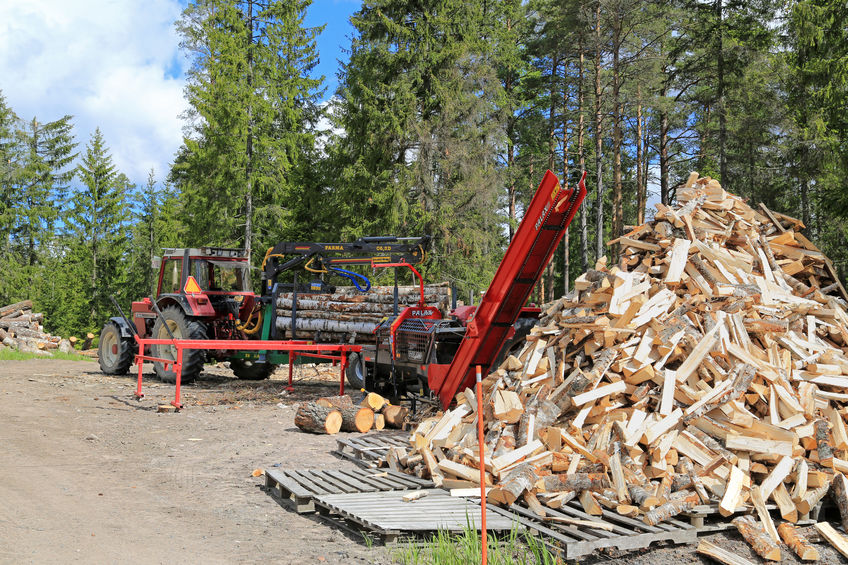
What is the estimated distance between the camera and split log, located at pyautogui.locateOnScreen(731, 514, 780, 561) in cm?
462

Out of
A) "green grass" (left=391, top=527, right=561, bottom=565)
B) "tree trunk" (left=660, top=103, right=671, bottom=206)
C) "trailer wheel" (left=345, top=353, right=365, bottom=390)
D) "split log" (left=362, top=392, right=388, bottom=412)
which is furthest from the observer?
"tree trunk" (left=660, top=103, right=671, bottom=206)

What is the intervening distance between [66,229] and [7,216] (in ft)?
11.2

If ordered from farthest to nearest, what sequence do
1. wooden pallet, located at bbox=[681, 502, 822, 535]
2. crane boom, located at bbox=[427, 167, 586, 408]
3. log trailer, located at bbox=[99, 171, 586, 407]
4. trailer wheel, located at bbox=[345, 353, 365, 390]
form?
1. trailer wheel, located at bbox=[345, 353, 365, 390]
2. log trailer, located at bbox=[99, 171, 586, 407]
3. crane boom, located at bbox=[427, 167, 586, 408]
4. wooden pallet, located at bbox=[681, 502, 822, 535]

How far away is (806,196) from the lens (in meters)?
25.4

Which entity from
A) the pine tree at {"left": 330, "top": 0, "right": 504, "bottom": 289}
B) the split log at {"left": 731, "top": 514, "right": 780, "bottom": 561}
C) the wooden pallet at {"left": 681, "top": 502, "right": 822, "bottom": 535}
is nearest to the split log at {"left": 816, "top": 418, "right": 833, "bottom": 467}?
the wooden pallet at {"left": 681, "top": 502, "right": 822, "bottom": 535}

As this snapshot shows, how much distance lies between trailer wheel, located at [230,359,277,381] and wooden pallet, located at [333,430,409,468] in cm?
762

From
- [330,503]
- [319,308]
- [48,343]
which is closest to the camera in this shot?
[330,503]

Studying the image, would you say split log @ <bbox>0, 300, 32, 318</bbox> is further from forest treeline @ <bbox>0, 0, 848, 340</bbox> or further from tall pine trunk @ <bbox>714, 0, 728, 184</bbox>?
tall pine trunk @ <bbox>714, 0, 728, 184</bbox>

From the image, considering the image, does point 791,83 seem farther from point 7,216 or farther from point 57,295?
point 7,216

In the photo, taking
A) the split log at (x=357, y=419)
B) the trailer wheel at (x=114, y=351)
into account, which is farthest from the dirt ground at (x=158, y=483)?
the trailer wheel at (x=114, y=351)

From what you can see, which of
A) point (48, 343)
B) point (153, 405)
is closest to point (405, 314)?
point (153, 405)

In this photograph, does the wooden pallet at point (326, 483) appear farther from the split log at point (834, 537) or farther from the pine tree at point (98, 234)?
the pine tree at point (98, 234)

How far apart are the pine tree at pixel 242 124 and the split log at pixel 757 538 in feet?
65.2

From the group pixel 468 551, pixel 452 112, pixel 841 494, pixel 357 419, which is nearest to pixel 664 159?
pixel 452 112
